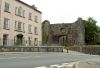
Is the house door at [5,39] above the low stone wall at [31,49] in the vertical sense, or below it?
above

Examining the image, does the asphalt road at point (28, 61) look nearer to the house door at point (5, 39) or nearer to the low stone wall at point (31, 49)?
the low stone wall at point (31, 49)

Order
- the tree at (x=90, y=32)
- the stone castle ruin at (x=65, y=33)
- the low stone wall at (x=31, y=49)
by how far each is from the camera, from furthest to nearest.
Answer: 1. the tree at (x=90, y=32)
2. the stone castle ruin at (x=65, y=33)
3. the low stone wall at (x=31, y=49)

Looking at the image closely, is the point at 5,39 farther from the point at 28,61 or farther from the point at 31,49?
the point at 28,61

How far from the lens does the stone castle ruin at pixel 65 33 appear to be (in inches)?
3100

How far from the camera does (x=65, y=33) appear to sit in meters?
79.6

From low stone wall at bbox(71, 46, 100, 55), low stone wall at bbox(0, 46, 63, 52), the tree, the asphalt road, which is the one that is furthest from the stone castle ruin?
the asphalt road

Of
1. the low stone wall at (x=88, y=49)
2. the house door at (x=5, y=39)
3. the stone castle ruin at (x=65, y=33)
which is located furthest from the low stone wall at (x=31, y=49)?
the stone castle ruin at (x=65, y=33)

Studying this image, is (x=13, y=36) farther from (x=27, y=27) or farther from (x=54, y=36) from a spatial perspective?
(x=54, y=36)

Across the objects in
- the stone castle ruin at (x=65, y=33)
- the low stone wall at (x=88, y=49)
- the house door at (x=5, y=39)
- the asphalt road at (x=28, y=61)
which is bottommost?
the asphalt road at (x=28, y=61)

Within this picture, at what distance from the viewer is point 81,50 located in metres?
62.1

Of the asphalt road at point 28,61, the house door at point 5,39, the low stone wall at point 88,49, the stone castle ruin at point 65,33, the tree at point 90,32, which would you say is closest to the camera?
the asphalt road at point 28,61

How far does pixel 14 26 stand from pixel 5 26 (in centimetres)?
354

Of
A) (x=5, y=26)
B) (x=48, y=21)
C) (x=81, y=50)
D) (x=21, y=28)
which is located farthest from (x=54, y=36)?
(x=5, y=26)

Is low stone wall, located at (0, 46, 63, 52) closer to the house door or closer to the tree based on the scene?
the house door
